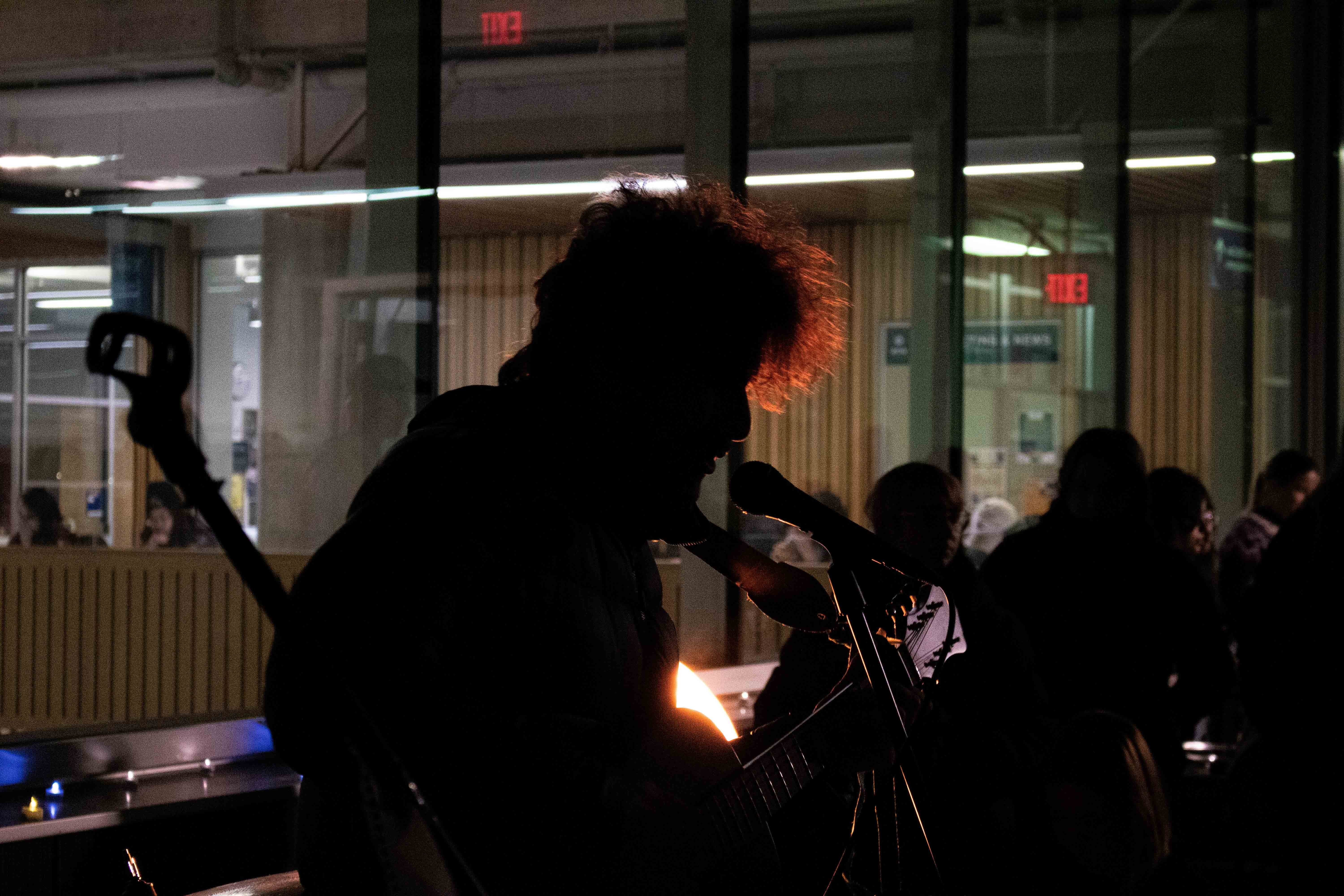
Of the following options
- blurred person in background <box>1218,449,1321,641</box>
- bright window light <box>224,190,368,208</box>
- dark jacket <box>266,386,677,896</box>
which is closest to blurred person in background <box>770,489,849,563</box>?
blurred person in background <box>1218,449,1321,641</box>

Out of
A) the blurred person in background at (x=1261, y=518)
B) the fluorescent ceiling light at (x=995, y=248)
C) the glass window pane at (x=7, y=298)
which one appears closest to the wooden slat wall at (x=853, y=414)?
the fluorescent ceiling light at (x=995, y=248)

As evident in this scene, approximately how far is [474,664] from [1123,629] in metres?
2.79

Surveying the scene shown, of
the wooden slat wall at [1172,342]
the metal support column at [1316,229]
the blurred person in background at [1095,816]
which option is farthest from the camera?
the metal support column at [1316,229]

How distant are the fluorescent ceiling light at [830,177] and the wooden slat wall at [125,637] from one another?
6.95 ft

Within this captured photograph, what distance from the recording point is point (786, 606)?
5.57 feet

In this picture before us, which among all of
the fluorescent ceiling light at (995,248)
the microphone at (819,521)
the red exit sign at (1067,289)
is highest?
the fluorescent ceiling light at (995,248)

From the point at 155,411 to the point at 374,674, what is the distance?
1.14 feet

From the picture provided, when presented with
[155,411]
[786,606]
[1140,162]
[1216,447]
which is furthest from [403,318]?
[1216,447]

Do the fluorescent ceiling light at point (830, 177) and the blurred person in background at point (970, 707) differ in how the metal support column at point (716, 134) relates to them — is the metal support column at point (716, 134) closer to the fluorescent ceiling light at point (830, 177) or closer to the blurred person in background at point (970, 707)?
the fluorescent ceiling light at point (830, 177)

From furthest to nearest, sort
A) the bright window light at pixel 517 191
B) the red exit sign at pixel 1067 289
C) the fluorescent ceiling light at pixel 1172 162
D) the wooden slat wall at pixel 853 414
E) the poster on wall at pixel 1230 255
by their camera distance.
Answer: the poster on wall at pixel 1230 255
the fluorescent ceiling light at pixel 1172 162
the red exit sign at pixel 1067 289
the wooden slat wall at pixel 853 414
the bright window light at pixel 517 191

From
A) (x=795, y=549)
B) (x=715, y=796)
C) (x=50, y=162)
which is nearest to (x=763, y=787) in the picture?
(x=715, y=796)

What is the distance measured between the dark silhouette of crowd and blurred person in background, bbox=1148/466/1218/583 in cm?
113

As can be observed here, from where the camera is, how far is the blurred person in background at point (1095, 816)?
9.50 feet

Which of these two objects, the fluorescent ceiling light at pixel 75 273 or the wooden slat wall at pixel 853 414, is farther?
the wooden slat wall at pixel 853 414
